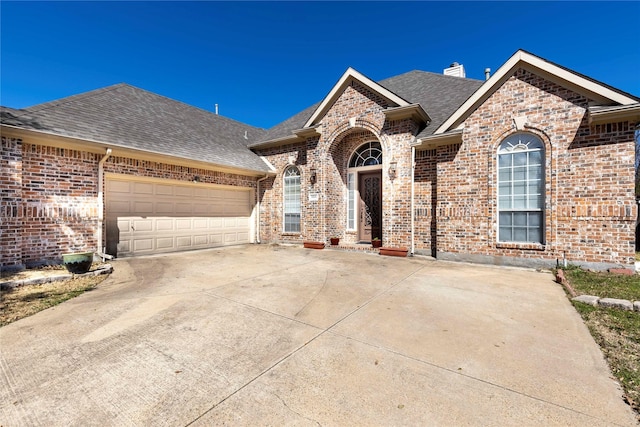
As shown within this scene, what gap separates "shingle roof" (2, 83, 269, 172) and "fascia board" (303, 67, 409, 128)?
3514mm

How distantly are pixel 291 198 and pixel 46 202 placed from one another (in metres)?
7.54

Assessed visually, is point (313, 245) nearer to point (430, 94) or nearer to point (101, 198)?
point (101, 198)

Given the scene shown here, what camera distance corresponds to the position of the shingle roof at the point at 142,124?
732 centimetres

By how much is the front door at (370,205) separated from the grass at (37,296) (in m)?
8.22

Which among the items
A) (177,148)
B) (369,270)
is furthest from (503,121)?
(177,148)

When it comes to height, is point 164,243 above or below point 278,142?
below

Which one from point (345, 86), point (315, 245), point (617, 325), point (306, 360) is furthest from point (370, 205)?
point (306, 360)

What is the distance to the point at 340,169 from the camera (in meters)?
11.1

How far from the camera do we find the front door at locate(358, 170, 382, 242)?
10602 millimetres

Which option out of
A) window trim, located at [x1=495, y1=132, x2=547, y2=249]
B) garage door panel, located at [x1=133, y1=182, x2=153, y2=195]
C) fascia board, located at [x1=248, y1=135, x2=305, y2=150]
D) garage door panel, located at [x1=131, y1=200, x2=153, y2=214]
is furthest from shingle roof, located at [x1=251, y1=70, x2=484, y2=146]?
garage door panel, located at [x1=131, y1=200, x2=153, y2=214]

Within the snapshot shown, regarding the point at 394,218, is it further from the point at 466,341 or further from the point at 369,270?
the point at 466,341

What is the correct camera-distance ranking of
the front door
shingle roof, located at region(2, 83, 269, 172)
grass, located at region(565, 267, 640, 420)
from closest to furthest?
grass, located at region(565, 267, 640, 420) → shingle roof, located at region(2, 83, 269, 172) → the front door

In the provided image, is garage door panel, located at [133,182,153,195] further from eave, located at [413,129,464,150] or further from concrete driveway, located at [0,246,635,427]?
eave, located at [413,129,464,150]

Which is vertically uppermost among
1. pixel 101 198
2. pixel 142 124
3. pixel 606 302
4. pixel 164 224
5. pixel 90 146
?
pixel 142 124
